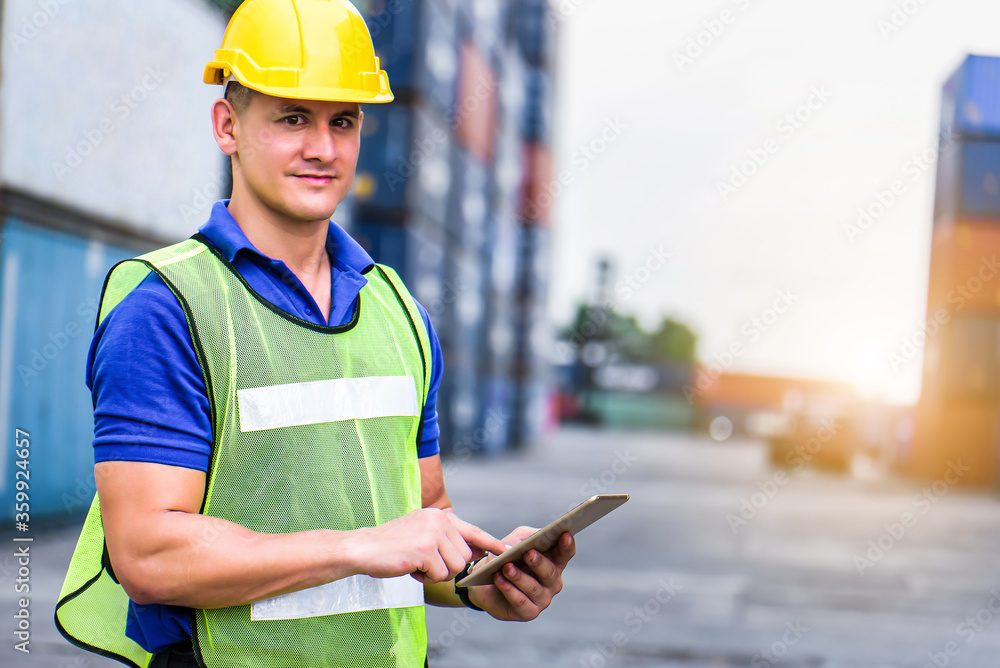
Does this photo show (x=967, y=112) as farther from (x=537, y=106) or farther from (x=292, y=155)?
(x=292, y=155)

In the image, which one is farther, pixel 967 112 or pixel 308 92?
pixel 967 112

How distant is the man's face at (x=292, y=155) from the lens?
145 cm

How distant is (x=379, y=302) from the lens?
5.25 feet

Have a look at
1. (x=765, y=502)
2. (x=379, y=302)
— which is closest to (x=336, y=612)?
(x=379, y=302)

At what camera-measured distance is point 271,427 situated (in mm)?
1341

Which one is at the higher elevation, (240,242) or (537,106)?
(537,106)

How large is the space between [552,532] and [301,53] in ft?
2.60

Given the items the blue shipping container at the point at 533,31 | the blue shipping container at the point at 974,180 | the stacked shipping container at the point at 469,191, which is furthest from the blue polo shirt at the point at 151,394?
the blue shipping container at the point at 533,31

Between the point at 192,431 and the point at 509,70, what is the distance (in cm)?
2810

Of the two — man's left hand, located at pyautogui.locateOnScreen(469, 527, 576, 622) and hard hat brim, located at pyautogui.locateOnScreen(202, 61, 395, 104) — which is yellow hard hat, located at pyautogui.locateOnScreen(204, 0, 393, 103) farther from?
man's left hand, located at pyautogui.locateOnScreen(469, 527, 576, 622)

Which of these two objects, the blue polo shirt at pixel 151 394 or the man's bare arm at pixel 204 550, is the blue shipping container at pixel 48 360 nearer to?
the blue polo shirt at pixel 151 394

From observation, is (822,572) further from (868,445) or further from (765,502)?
(868,445)

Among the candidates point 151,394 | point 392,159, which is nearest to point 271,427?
point 151,394

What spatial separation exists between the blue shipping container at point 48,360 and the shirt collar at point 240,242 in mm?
7185
